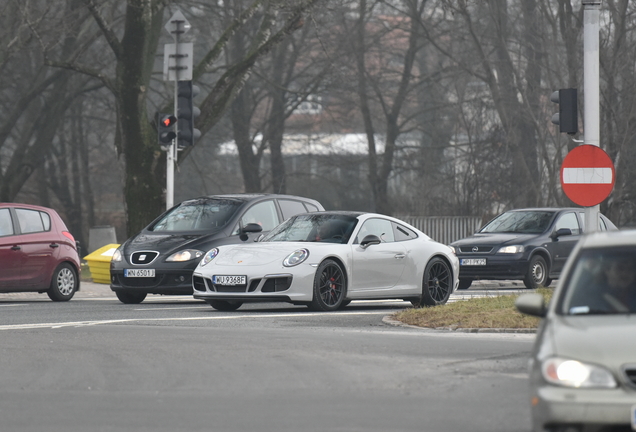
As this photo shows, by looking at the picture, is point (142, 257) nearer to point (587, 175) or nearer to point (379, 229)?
point (379, 229)

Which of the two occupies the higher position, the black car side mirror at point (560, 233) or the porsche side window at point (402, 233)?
the porsche side window at point (402, 233)

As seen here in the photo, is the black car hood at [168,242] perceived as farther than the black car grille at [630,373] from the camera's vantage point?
Yes

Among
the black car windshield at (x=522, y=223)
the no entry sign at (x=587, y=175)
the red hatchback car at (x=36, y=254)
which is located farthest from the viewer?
the black car windshield at (x=522, y=223)

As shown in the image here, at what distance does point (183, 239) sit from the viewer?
59.2 feet

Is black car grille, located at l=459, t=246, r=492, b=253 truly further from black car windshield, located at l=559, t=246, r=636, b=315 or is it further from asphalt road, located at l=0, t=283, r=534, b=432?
black car windshield, located at l=559, t=246, r=636, b=315

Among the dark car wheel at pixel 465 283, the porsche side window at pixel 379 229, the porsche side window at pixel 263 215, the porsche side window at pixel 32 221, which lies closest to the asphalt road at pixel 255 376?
the porsche side window at pixel 379 229

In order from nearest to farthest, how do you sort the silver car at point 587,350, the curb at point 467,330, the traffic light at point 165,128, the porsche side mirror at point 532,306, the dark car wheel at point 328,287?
the silver car at point 587,350, the porsche side mirror at point 532,306, the curb at point 467,330, the dark car wheel at point 328,287, the traffic light at point 165,128

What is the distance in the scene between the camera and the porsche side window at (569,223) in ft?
77.5

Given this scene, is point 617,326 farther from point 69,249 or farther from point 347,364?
point 69,249

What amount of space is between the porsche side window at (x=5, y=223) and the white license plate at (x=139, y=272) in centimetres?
204

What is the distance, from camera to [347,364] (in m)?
9.90

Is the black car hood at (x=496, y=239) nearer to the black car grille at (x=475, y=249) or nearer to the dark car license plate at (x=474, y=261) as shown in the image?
the black car grille at (x=475, y=249)

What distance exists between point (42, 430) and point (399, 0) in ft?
127

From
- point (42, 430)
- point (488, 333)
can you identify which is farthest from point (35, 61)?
point (42, 430)
